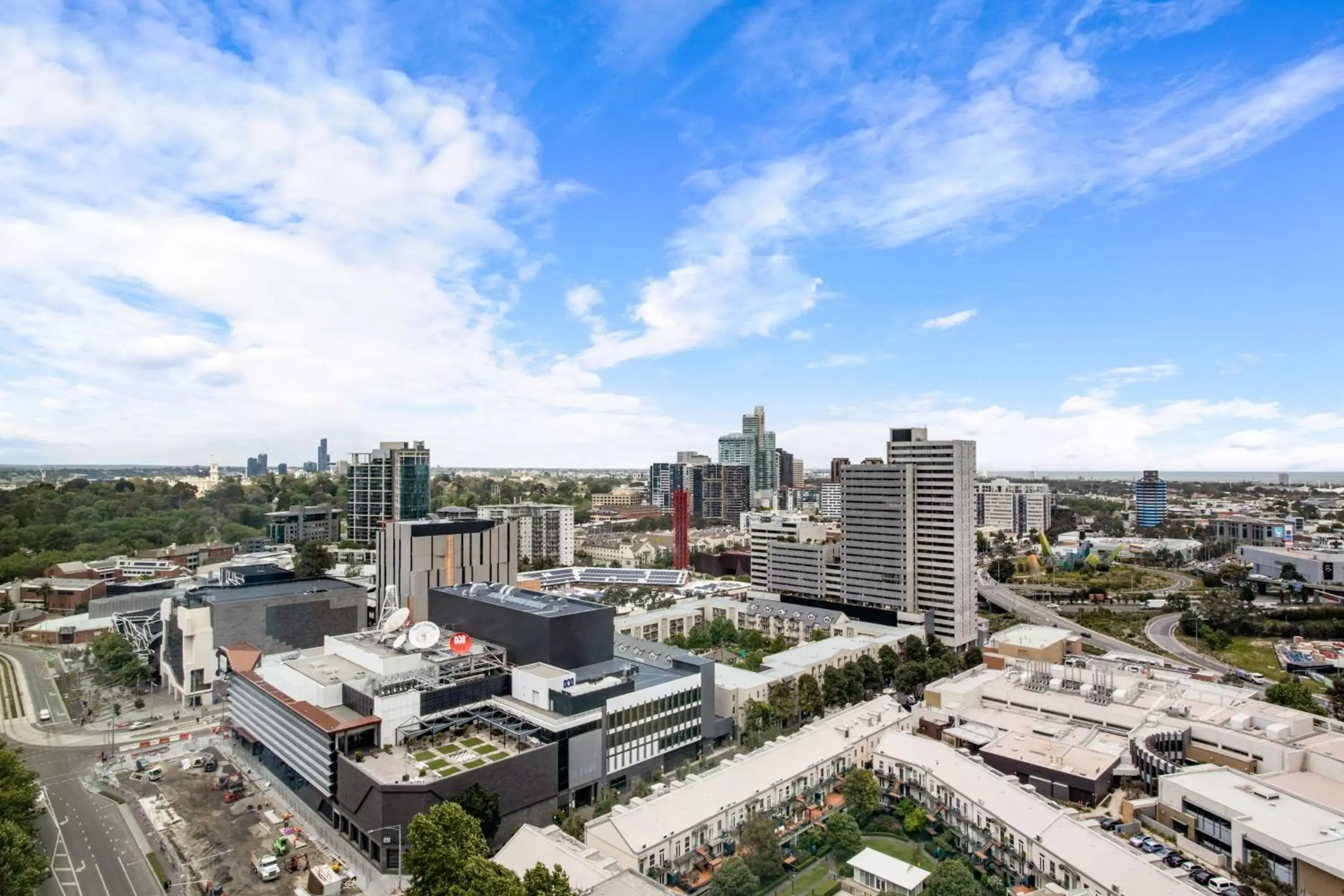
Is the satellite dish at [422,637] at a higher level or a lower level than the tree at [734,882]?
higher

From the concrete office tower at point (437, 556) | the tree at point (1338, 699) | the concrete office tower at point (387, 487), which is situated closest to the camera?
the tree at point (1338, 699)

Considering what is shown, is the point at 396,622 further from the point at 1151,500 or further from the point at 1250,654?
the point at 1151,500

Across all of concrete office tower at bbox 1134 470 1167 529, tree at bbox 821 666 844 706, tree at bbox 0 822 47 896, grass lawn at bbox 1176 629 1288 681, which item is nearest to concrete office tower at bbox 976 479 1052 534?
concrete office tower at bbox 1134 470 1167 529

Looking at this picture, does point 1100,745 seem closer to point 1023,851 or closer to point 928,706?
point 928,706

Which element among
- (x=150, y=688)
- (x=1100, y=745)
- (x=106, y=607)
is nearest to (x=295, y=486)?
(x=106, y=607)

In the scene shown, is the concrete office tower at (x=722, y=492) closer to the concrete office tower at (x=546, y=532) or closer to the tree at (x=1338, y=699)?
the concrete office tower at (x=546, y=532)

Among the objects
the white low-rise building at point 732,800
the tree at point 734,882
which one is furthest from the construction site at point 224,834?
the tree at point 734,882

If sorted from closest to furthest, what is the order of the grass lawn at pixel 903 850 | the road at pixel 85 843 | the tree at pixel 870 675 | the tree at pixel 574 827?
the road at pixel 85 843 < the grass lawn at pixel 903 850 < the tree at pixel 574 827 < the tree at pixel 870 675

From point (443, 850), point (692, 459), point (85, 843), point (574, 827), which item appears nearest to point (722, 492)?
point (692, 459)
